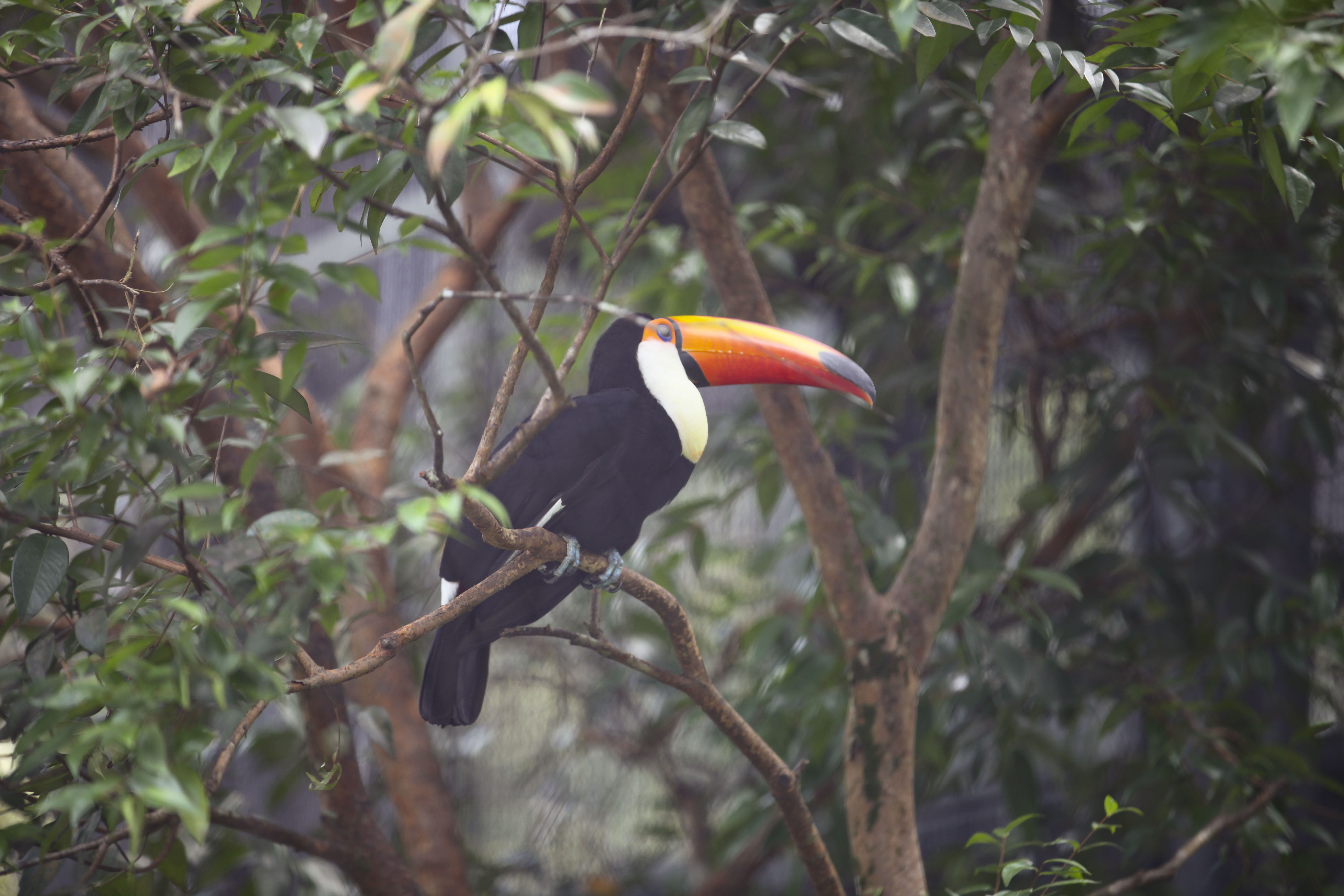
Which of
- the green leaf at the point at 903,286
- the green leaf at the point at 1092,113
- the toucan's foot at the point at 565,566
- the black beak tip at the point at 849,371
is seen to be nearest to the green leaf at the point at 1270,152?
the green leaf at the point at 1092,113

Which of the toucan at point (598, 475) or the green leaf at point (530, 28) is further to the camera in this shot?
the toucan at point (598, 475)

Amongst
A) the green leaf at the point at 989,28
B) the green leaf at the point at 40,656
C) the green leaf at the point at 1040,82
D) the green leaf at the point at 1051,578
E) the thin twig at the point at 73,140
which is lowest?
the green leaf at the point at 1051,578

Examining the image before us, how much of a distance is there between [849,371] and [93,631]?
101 centimetres

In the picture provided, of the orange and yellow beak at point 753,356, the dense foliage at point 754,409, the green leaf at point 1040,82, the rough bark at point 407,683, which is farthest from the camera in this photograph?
the rough bark at point 407,683

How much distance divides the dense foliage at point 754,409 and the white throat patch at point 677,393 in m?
0.34

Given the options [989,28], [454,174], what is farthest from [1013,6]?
[454,174]

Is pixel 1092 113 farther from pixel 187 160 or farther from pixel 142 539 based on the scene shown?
pixel 142 539

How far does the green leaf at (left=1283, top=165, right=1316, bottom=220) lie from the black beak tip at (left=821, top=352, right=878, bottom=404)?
1.85 feet

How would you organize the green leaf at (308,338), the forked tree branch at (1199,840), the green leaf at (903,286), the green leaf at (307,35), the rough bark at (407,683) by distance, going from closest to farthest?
the green leaf at (307,35), the green leaf at (308,338), the forked tree branch at (1199,840), the green leaf at (903,286), the rough bark at (407,683)

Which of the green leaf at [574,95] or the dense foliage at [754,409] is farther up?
the green leaf at [574,95]

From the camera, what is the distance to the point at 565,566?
146 centimetres

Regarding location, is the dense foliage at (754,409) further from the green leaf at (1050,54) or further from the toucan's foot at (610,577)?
the toucan's foot at (610,577)

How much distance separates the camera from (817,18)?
1.21m

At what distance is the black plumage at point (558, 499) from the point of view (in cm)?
149
